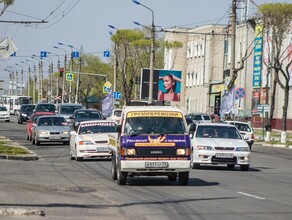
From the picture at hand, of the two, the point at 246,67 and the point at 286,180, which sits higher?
the point at 246,67

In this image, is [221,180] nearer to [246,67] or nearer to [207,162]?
[207,162]

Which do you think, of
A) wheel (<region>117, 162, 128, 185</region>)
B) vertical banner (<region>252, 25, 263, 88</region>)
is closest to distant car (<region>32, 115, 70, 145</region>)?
wheel (<region>117, 162, 128, 185</region>)

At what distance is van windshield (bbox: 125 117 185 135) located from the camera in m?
20.5

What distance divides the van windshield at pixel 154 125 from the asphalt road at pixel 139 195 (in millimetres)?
1298

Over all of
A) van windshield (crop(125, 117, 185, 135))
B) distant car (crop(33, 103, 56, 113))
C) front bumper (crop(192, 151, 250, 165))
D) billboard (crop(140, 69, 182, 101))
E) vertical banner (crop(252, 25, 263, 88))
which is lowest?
front bumper (crop(192, 151, 250, 165))

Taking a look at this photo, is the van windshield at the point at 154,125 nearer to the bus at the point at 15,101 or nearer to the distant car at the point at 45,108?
the distant car at the point at 45,108

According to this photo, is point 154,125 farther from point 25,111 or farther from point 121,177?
point 25,111

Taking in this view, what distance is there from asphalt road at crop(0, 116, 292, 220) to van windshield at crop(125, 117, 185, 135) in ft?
4.26

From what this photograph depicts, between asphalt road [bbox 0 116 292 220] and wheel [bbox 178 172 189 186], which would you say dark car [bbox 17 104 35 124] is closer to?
asphalt road [bbox 0 116 292 220]

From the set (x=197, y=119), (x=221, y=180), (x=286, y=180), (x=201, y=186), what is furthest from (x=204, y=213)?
(x=197, y=119)

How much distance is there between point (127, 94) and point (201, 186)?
78.0 m

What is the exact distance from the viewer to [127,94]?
9850 centimetres

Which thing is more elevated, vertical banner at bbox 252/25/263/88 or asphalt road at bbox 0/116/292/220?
vertical banner at bbox 252/25/263/88

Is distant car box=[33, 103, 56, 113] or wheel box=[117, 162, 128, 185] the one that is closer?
wheel box=[117, 162, 128, 185]
